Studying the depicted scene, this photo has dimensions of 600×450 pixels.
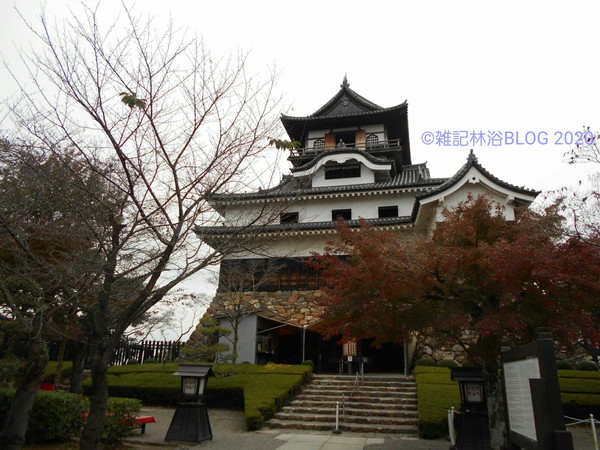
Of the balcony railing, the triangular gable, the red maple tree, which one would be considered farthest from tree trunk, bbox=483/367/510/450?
the triangular gable

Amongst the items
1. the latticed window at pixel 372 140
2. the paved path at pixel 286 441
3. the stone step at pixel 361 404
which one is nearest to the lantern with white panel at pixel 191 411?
the paved path at pixel 286 441

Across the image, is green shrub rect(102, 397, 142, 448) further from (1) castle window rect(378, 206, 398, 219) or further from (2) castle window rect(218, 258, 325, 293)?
(1) castle window rect(378, 206, 398, 219)

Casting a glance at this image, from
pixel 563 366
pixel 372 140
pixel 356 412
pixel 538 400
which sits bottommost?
pixel 356 412

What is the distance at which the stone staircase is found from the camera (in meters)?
12.0

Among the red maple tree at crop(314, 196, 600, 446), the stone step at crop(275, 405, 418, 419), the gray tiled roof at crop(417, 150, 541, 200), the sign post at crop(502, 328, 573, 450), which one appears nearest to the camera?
the sign post at crop(502, 328, 573, 450)

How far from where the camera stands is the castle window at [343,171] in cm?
2678

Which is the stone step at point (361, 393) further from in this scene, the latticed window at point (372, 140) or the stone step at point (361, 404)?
the latticed window at point (372, 140)

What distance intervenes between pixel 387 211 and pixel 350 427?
14.6 meters

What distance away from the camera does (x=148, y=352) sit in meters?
22.6

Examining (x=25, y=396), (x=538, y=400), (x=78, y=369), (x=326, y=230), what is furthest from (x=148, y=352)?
(x=538, y=400)

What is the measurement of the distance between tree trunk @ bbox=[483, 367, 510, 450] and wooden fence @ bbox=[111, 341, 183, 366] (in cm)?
1725

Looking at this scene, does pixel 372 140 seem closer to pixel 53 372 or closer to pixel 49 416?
pixel 53 372

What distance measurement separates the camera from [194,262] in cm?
691

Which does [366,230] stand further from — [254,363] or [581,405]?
[254,363]
